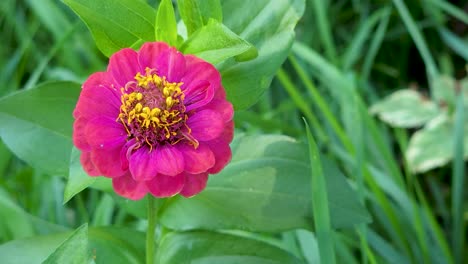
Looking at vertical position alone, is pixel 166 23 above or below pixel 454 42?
above

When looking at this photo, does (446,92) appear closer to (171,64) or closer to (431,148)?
(431,148)

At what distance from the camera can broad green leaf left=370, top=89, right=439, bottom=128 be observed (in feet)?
4.01

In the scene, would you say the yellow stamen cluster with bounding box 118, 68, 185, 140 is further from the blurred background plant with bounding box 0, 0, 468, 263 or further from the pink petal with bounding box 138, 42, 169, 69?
the blurred background plant with bounding box 0, 0, 468, 263

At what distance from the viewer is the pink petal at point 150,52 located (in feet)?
1.93

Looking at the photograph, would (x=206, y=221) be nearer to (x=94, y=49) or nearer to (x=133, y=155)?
(x=133, y=155)

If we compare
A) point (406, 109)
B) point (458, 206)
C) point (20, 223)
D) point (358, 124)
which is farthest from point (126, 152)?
point (406, 109)

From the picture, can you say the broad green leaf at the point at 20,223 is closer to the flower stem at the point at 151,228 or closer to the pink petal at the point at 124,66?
the flower stem at the point at 151,228

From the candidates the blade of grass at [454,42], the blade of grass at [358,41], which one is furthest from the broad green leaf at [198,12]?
the blade of grass at [454,42]

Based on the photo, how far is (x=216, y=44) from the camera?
0.60m

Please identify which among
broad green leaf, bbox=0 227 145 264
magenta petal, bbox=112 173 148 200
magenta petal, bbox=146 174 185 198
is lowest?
broad green leaf, bbox=0 227 145 264

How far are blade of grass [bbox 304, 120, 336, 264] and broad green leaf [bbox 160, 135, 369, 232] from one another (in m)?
0.06

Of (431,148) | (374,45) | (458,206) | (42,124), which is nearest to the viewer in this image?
(42,124)

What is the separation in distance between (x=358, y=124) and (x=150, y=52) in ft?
1.68

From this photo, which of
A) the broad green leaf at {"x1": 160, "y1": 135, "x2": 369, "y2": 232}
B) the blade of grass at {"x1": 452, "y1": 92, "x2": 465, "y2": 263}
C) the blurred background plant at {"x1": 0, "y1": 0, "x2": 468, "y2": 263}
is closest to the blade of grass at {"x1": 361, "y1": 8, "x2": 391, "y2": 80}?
the blurred background plant at {"x1": 0, "y1": 0, "x2": 468, "y2": 263}
